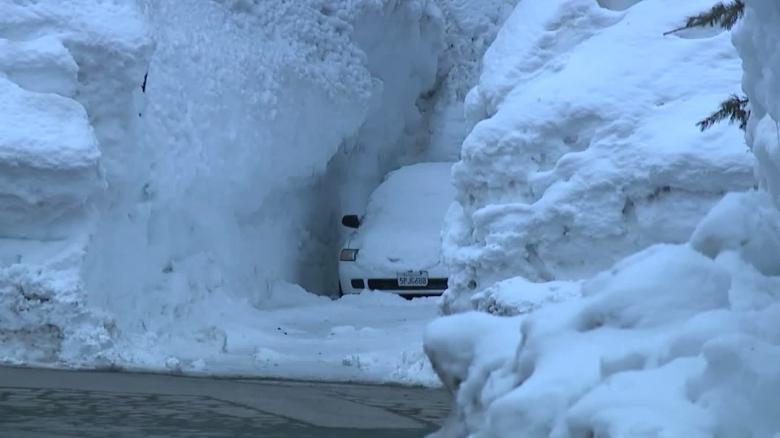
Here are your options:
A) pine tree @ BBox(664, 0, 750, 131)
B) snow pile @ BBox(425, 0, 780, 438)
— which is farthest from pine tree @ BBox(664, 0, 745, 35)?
snow pile @ BBox(425, 0, 780, 438)

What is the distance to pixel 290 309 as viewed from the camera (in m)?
17.6

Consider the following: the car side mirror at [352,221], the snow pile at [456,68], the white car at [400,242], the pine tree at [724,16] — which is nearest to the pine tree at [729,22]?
the pine tree at [724,16]

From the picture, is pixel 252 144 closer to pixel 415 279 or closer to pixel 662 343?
pixel 415 279

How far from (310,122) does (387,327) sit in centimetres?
423

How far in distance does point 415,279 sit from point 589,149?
21.8ft

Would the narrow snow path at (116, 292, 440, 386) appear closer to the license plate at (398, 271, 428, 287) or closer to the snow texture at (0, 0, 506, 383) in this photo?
the snow texture at (0, 0, 506, 383)

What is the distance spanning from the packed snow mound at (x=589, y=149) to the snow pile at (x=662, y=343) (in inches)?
181

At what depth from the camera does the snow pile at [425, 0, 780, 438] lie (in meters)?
4.84

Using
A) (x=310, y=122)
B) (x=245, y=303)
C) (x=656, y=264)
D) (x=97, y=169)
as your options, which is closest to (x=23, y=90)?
(x=97, y=169)

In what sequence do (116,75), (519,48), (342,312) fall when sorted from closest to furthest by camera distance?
(519,48) → (116,75) → (342,312)

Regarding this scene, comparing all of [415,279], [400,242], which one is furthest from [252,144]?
[415,279]

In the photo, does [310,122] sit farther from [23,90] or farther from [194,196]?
[23,90]

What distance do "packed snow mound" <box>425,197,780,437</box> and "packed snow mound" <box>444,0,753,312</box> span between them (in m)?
4.81

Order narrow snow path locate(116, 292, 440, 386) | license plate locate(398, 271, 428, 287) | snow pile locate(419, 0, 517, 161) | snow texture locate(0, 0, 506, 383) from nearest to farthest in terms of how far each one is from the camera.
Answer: narrow snow path locate(116, 292, 440, 386), snow texture locate(0, 0, 506, 383), license plate locate(398, 271, 428, 287), snow pile locate(419, 0, 517, 161)
